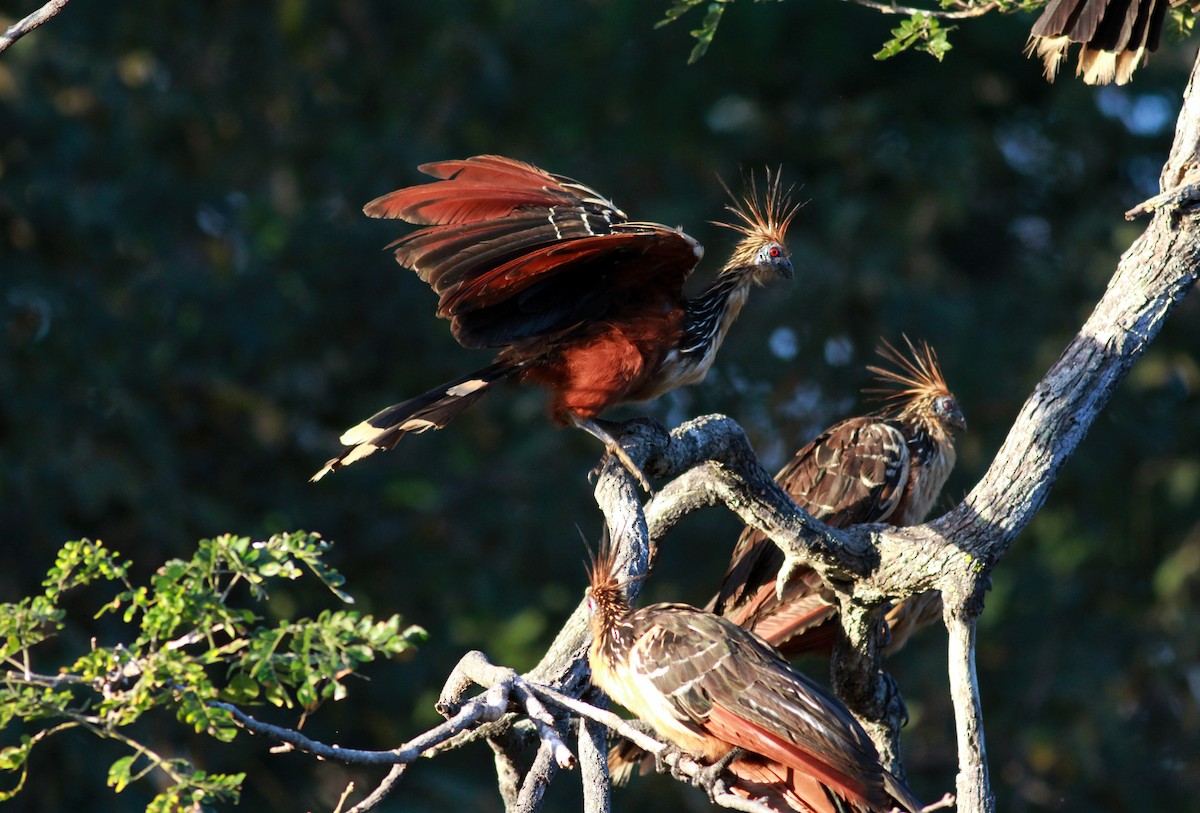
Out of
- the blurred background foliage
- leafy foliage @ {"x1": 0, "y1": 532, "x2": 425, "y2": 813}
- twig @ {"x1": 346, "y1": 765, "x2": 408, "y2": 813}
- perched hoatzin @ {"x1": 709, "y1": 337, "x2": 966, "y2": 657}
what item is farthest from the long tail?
the blurred background foliage

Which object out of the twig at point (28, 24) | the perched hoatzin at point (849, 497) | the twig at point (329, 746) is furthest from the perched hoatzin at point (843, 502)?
the twig at point (28, 24)

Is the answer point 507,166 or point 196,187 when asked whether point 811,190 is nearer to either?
point 196,187

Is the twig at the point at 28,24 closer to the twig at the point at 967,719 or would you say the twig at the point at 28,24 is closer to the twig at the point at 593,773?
the twig at the point at 593,773

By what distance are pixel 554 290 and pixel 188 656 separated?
6.24 ft

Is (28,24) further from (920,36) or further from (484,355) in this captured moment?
(484,355)

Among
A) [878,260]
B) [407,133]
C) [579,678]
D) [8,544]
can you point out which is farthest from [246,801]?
[579,678]

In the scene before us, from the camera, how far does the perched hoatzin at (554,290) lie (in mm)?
3461

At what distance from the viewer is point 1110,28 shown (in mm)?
3475

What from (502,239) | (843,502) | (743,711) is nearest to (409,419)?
(502,239)

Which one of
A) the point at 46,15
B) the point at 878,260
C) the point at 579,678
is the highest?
the point at 878,260

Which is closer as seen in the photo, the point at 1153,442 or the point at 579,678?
the point at 579,678

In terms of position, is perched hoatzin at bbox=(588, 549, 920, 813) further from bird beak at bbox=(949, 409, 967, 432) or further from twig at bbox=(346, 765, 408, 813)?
bird beak at bbox=(949, 409, 967, 432)

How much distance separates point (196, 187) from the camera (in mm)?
8938

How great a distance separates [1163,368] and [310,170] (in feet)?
20.0
